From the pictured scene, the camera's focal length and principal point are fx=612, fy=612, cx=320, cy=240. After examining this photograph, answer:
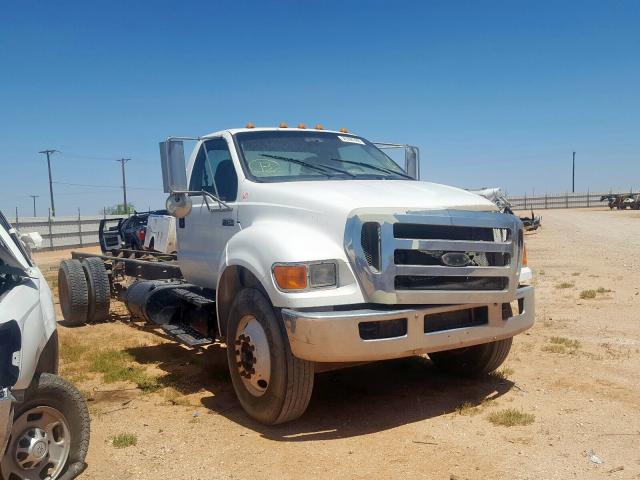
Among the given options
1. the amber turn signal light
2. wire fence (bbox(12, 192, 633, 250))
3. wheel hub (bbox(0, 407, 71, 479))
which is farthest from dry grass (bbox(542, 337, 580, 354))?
wire fence (bbox(12, 192, 633, 250))

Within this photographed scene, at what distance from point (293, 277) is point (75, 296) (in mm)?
5427

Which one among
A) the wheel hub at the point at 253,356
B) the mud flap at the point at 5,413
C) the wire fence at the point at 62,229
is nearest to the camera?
the mud flap at the point at 5,413

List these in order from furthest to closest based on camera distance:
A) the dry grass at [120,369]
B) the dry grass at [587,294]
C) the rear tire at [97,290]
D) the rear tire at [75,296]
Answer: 1. the dry grass at [587,294]
2. the rear tire at [97,290]
3. the rear tire at [75,296]
4. the dry grass at [120,369]

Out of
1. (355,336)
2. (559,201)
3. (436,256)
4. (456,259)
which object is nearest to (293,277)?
(355,336)

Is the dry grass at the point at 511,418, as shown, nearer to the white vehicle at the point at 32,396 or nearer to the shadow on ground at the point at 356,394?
the shadow on ground at the point at 356,394

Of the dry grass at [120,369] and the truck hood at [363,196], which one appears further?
the dry grass at [120,369]

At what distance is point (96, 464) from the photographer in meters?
3.95

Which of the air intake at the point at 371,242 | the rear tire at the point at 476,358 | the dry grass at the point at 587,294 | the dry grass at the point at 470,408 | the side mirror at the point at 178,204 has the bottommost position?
the dry grass at the point at 470,408

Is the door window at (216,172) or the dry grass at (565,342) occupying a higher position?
the door window at (216,172)

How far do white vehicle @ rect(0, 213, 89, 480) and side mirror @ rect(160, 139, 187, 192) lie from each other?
5.30ft

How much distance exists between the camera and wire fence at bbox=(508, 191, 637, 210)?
184ft

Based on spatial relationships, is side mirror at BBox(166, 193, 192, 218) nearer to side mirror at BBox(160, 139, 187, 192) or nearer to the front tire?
side mirror at BBox(160, 139, 187, 192)

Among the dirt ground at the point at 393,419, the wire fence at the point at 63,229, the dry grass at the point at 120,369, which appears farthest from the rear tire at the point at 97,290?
the wire fence at the point at 63,229

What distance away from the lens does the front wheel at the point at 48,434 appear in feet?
10.6
